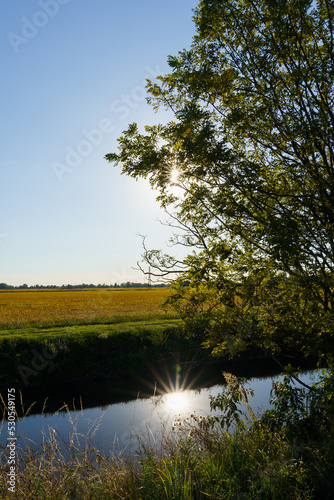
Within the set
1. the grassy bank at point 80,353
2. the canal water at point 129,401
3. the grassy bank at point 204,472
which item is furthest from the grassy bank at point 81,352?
the grassy bank at point 204,472

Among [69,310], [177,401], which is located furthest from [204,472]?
[69,310]

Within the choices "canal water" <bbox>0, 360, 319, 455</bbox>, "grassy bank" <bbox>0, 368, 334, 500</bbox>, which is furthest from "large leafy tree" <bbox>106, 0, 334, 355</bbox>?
"canal water" <bbox>0, 360, 319, 455</bbox>

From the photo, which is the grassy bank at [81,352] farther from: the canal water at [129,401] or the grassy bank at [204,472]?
the grassy bank at [204,472]

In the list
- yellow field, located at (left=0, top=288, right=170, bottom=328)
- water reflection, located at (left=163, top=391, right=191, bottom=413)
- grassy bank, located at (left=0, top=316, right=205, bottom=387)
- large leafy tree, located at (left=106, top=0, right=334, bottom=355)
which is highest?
large leafy tree, located at (left=106, top=0, right=334, bottom=355)

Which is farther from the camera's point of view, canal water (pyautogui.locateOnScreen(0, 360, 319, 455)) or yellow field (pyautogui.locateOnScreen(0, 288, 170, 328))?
yellow field (pyautogui.locateOnScreen(0, 288, 170, 328))

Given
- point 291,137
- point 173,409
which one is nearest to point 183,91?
point 291,137

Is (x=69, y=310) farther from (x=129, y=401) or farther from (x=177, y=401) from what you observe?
(x=177, y=401)

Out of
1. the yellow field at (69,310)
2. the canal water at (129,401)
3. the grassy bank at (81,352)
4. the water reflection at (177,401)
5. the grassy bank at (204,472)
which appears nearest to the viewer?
the grassy bank at (204,472)

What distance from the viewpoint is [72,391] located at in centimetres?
1312

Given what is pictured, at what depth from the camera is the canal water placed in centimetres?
1013

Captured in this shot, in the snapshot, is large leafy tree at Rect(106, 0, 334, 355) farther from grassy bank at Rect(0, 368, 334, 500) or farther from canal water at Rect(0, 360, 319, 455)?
canal water at Rect(0, 360, 319, 455)

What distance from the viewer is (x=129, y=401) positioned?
12570 mm

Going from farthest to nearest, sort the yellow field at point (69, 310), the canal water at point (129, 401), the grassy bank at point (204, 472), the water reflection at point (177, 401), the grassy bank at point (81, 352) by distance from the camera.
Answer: the yellow field at point (69, 310), the grassy bank at point (81, 352), the water reflection at point (177, 401), the canal water at point (129, 401), the grassy bank at point (204, 472)

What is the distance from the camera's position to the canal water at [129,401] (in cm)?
1013
